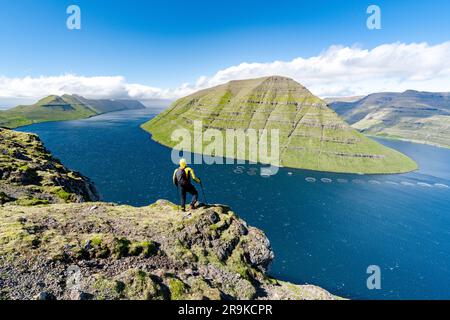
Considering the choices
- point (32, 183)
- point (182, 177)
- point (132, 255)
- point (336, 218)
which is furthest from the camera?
point (336, 218)

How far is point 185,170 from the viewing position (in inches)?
1180

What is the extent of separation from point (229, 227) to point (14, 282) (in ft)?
80.9

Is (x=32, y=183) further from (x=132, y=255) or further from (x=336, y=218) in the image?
(x=336, y=218)

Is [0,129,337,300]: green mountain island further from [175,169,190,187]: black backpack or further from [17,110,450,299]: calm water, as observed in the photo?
[17,110,450,299]: calm water

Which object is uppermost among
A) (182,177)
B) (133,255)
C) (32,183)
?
(182,177)

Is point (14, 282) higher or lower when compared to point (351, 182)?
higher

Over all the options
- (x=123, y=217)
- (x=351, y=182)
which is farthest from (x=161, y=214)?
(x=351, y=182)

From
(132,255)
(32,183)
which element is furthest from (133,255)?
(32,183)

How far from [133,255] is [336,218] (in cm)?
11618

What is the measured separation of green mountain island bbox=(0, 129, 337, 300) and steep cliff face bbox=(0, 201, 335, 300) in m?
0.08

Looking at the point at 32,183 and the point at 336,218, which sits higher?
the point at 32,183

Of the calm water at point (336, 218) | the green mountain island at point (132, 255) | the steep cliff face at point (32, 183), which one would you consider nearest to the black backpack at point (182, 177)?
the green mountain island at point (132, 255)

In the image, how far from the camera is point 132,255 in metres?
27.7
